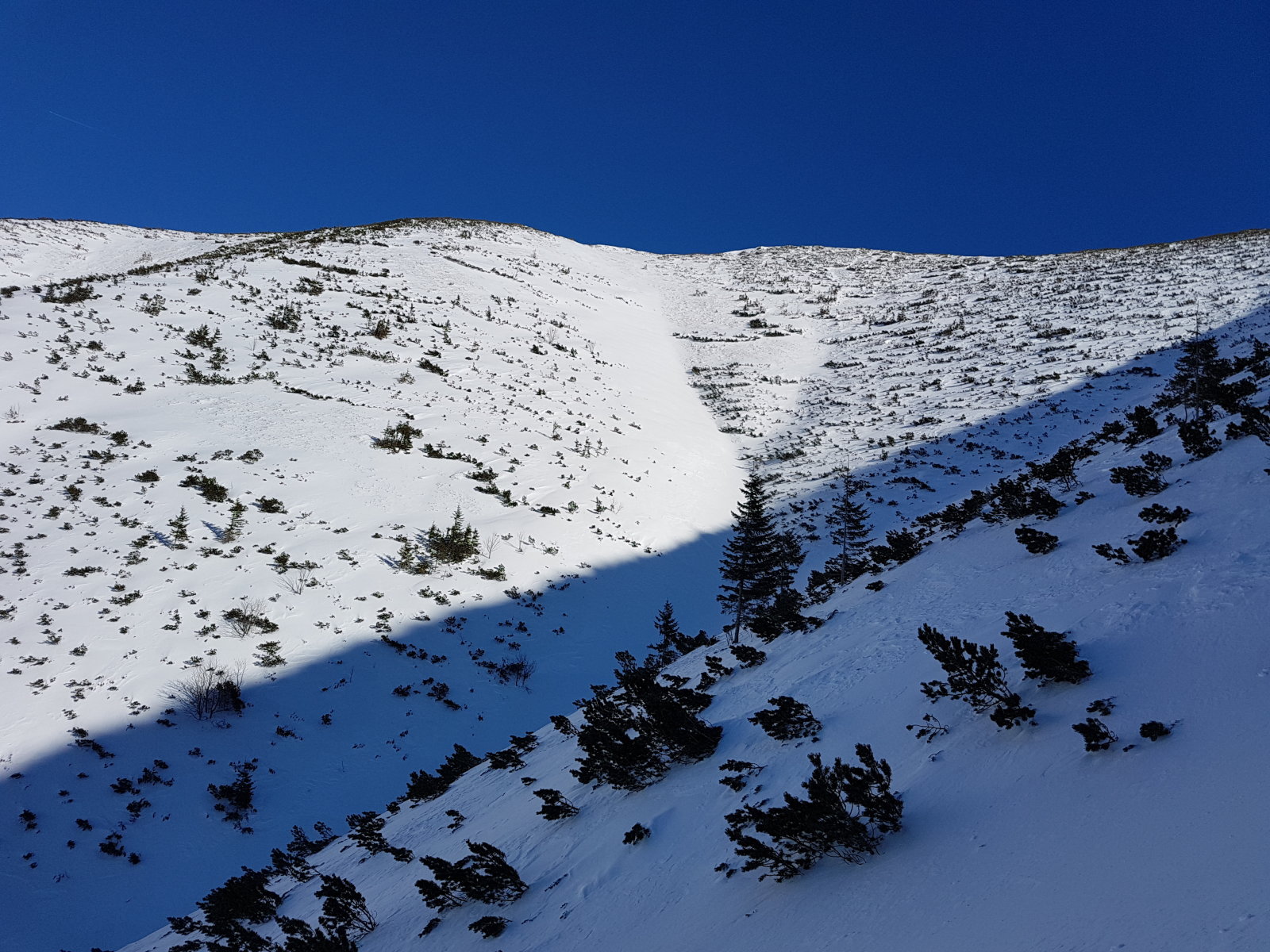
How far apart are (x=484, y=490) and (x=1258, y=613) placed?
20110 mm

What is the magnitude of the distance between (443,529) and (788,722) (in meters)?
15.3

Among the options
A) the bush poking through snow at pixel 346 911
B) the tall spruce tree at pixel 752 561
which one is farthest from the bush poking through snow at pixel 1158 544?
the bush poking through snow at pixel 346 911

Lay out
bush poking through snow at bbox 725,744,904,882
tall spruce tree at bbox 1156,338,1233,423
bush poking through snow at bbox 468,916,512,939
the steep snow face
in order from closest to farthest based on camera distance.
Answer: bush poking through snow at bbox 725,744,904,882 < bush poking through snow at bbox 468,916,512,939 < tall spruce tree at bbox 1156,338,1233,423 < the steep snow face

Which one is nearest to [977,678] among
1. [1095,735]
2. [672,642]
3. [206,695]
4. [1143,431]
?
[1095,735]

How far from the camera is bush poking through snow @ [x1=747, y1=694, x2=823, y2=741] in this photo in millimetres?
6043

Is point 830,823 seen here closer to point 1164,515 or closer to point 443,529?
point 1164,515

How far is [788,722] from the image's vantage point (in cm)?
612

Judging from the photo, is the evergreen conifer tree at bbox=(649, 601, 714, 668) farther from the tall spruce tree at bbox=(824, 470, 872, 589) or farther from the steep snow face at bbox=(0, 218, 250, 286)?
the steep snow face at bbox=(0, 218, 250, 286)

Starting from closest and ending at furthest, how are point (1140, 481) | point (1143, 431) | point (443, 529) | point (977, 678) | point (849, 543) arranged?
point (977, 678) → point (1140, 481) → point (1143, 431) → point (849, 543) → point (443, 529)

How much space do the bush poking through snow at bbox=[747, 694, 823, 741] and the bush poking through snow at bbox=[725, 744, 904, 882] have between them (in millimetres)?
1811

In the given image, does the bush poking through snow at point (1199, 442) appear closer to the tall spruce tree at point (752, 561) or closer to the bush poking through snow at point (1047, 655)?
the bush poking through snow at point (1047, 655)

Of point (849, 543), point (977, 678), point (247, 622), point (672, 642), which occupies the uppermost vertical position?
point (247, 622)

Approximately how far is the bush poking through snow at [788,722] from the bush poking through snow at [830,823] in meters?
1.81

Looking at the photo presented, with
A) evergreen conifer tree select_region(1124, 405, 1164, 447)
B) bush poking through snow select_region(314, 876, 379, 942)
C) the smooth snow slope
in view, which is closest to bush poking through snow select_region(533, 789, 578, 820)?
the smooth snow slope
